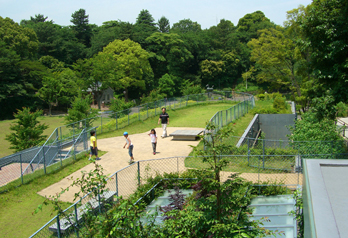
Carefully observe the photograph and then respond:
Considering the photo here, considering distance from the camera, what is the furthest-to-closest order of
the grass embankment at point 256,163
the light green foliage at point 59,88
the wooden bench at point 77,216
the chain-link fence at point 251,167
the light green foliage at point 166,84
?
the light green foliage at point 166,84, the light green foliage at point 59,88, the grass embankment at point 256,163, the chain-link fence at point 251,167, the wooden bench at point 77,216

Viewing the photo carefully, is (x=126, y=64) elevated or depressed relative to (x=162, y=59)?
depressed

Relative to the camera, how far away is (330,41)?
40.2ft

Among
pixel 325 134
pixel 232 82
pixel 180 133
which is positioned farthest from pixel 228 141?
pixel 232 82

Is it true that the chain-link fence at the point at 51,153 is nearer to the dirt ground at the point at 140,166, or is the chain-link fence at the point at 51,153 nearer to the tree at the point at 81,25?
the dirt ground at the point at 140,166

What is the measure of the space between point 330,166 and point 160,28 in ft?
266

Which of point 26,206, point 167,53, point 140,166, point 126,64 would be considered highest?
point 167,53

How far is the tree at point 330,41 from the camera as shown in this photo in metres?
11.7

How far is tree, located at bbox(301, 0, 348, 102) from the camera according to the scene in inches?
461

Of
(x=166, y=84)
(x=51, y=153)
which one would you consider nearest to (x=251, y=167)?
(x=51, y=153)

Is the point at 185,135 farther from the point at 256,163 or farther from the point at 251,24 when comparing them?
the point at 251,24

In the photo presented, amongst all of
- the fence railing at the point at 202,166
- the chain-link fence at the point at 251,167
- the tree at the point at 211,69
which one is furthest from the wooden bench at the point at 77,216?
the tree at the point at 211,69

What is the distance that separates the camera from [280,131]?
24219 mm

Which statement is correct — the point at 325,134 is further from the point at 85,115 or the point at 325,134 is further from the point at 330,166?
the point at 85,115

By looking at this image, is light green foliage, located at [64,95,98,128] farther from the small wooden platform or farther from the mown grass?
the mown grass
